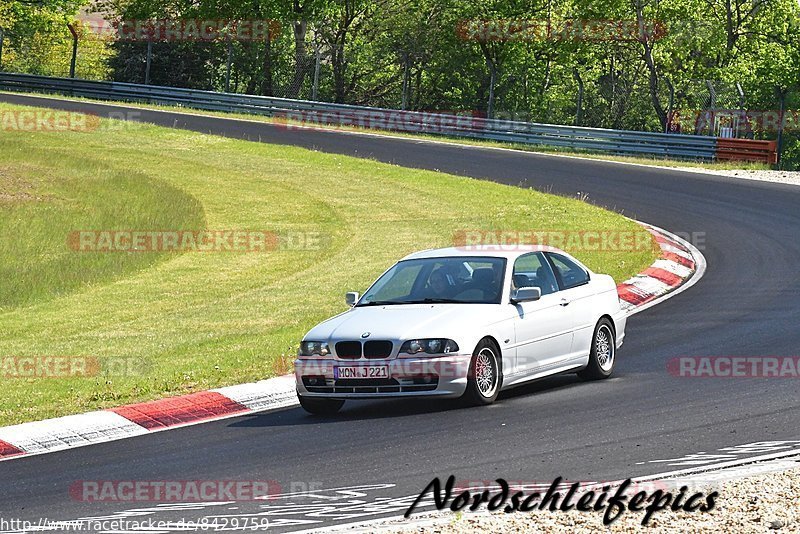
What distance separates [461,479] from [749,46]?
42042 millimetres

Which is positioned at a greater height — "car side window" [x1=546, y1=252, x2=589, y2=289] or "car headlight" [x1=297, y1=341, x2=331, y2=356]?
"car side window" [x1=546, y1=252, x2=589, y2=289]

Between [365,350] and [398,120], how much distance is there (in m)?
30.9

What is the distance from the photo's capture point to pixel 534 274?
1240 cm

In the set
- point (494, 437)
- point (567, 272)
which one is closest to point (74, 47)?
point (567, 272)

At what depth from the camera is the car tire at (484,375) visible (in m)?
10.9

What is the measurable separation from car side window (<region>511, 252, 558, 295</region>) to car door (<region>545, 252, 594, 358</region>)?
0.33 feet

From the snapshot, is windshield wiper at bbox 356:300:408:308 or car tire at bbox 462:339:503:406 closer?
car tire at bbox 462:339:503:406

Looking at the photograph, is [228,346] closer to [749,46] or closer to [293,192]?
[293,192]

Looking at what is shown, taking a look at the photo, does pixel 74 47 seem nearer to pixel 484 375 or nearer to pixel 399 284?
pixel 399 284

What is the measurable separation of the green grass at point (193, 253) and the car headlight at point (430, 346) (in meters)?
2.59

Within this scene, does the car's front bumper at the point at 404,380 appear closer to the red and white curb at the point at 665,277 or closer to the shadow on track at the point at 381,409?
the shadow on track at the point at 381,409

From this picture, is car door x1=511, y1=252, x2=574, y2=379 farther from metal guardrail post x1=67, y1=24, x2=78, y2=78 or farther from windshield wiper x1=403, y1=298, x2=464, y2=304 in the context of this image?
metal guardrail post x1=67, y1=24, x2=78, y2=78

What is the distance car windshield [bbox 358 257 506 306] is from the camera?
38.8 feet

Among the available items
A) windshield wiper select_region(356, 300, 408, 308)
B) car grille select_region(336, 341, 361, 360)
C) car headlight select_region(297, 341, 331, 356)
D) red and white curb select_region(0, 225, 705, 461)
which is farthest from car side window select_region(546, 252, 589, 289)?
red and white curb select_region(0, 225, 705, 461)
